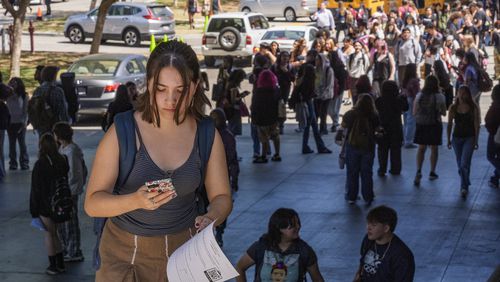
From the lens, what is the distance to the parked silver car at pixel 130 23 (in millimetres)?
39938

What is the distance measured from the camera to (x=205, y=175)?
177 inches

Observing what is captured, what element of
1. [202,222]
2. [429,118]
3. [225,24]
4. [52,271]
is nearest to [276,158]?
[429,118]

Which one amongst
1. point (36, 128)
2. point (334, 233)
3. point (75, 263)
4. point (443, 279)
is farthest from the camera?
point (36, 128)

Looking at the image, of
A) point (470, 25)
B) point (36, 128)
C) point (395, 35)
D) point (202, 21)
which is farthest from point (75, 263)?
point (202, 21)

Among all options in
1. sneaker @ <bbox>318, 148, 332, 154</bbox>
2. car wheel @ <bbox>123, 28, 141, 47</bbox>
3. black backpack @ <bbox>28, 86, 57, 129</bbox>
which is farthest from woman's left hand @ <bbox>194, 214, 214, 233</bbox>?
car wheel @ <bbox>123, 28, 141, 47</bbox>

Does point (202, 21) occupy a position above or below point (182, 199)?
below

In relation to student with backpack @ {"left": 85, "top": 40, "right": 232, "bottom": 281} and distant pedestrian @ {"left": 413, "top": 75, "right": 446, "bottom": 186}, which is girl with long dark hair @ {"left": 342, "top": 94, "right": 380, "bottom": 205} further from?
student with backpack @ {"left": 85, "top": 40, "right": 232, "bottom": 281}

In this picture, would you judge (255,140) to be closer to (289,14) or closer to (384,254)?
(384,254)

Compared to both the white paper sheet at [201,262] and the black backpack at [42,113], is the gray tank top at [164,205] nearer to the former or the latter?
the white paper sheet at [201,262]

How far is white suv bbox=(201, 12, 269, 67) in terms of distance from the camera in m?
34.8

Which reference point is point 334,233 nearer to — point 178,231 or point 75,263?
point 75,263

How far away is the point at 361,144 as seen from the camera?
47.6 feet

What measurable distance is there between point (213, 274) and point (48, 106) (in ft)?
42.8

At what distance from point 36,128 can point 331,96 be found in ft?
18.5
